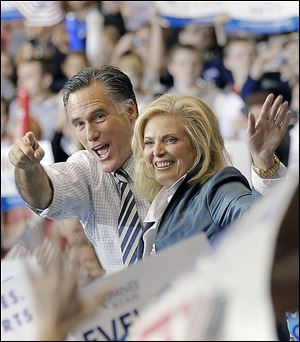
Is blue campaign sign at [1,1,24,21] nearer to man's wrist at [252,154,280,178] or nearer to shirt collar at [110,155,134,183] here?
shirt collar at [110,155,134,183]

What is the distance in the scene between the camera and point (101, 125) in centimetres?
402

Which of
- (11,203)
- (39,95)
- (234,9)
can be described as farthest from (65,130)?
(234,9)

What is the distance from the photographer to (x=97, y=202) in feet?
12.9

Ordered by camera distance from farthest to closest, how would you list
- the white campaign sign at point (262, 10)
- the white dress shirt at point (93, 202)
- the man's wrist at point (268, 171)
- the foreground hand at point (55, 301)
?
1. the white campaign sign at point (262, 10)
2. the white dress shirt at point (93, 202)
3. the man's wrist at point (268, 171)
4. the foreground hand at point (55, 301)

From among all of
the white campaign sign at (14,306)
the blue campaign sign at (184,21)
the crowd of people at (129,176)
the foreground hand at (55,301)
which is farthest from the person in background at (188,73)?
the foreground hand at (55,301)

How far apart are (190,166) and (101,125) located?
57 cm

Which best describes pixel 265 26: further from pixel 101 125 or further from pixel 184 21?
pixel 101 125

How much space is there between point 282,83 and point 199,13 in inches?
37.1

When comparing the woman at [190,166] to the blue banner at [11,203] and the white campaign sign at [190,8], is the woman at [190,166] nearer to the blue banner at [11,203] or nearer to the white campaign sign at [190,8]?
the blue banner at [11,203]

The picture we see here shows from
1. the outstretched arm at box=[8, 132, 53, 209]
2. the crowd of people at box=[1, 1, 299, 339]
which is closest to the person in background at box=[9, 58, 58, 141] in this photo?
the crowd of people at box=[1, 1, 299, 339]

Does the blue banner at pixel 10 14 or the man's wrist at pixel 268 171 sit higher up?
the blue banner at pixel 10 14

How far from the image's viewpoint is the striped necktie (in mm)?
3664

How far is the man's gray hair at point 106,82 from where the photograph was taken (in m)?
4.07

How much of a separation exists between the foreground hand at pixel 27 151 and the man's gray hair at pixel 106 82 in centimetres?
61
